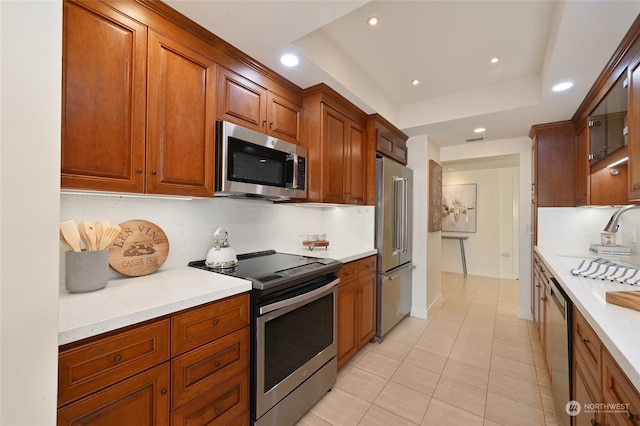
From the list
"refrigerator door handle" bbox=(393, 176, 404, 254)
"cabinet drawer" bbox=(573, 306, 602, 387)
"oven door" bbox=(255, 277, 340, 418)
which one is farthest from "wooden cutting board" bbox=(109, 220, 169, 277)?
"refrigerator door handle" bbox=(393, 176, 404, 254)

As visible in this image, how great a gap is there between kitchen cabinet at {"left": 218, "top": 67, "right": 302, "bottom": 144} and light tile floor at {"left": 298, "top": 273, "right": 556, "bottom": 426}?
2.02 m

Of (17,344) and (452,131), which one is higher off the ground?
(452,131)

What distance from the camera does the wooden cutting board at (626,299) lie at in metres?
1.14

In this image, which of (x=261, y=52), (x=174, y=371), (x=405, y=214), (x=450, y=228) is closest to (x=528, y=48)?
(x=405, y=214)

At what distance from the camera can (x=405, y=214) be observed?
127 inches

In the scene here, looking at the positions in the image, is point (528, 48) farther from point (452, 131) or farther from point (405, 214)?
point (405, 214)

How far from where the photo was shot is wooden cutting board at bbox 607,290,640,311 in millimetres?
1137

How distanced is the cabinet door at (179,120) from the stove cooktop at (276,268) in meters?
0.52

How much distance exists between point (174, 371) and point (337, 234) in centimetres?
214

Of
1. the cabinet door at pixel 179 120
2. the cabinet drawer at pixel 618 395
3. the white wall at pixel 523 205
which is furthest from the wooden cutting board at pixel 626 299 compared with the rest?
the white wall at pixel 523 205

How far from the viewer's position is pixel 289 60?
1.89 metres

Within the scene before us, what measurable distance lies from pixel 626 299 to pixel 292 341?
1.64m

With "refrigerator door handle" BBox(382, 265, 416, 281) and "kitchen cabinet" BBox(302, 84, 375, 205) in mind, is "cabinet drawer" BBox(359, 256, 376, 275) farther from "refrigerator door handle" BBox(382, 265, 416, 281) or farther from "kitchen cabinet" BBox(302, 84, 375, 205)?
"kitchen cabinet" BBox(302, 84, 375, 205)

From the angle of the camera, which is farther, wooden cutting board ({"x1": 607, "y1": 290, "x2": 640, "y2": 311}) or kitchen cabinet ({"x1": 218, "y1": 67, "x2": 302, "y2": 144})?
kitchen cabinet ({"x1": 218, "y1": 67, "x2": 302, "y2": 144})
